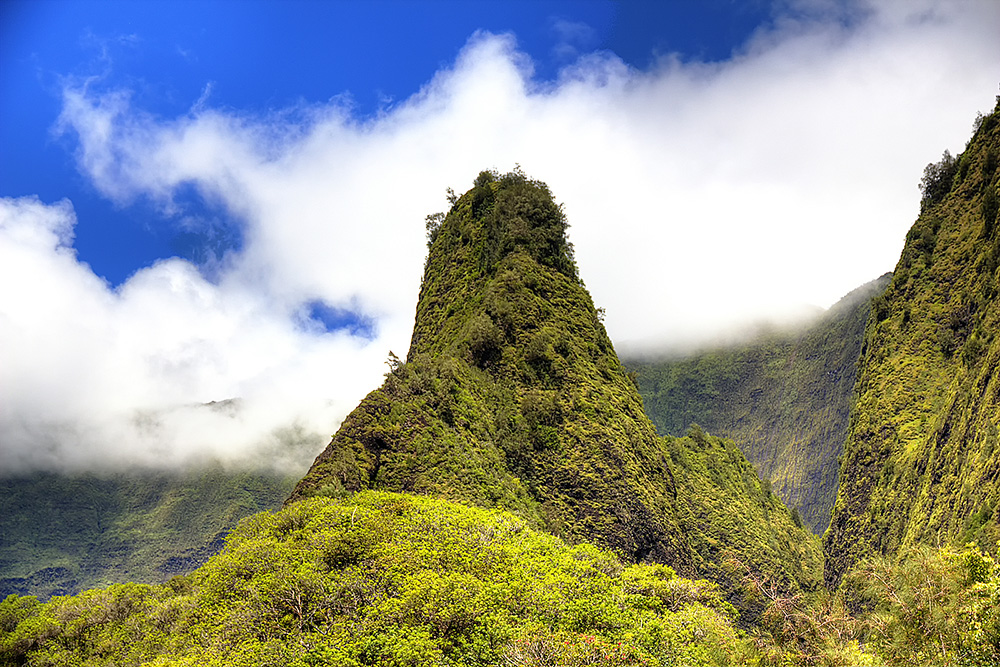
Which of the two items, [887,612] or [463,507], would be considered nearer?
[887,612]

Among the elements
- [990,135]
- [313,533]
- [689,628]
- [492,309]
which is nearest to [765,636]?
[689,628]

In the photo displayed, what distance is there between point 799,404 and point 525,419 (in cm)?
14517

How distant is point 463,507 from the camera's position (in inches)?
1077

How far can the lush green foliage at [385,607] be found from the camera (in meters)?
16.7

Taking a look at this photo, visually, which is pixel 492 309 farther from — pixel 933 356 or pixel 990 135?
pixel 990 135

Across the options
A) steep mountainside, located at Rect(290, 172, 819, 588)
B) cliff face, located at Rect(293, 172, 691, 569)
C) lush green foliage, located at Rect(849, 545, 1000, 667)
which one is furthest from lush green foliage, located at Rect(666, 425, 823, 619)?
lush green foliage, located at Rect(849, 545, 1000, 667)

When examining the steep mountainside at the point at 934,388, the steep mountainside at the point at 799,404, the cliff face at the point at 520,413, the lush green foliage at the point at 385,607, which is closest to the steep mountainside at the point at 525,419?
the cliff face at the point at 520,413

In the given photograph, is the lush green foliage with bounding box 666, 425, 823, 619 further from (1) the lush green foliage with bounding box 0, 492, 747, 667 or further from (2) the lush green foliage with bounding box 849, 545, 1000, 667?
(2) the lush green foliage with bounding box 849, 545, 1000, 667

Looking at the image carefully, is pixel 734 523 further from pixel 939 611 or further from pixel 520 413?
pixel 939 611

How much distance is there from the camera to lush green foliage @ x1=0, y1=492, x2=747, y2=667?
1666 centimetres

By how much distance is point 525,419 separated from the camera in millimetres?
39375

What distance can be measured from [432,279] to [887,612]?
150ft

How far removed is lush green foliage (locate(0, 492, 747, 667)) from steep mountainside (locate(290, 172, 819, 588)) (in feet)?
21.3

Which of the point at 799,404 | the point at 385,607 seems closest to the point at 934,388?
the point at 385,607
